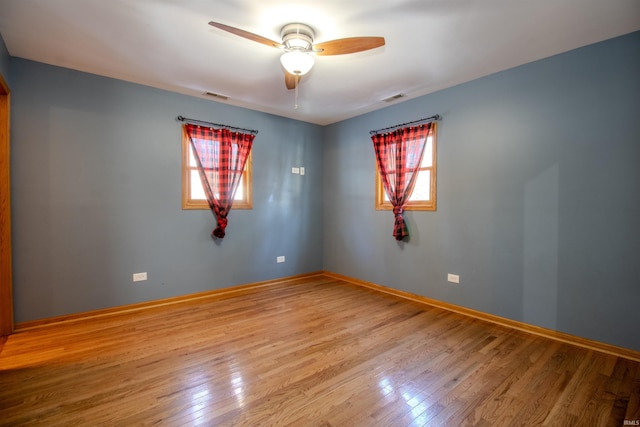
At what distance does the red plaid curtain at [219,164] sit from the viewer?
388 cm

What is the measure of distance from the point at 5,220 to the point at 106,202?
0.79m

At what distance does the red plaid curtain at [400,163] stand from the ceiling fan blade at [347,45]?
175 cm

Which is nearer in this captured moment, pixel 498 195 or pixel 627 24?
pixel 627 24

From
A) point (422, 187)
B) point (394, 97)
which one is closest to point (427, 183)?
point (422, 187)

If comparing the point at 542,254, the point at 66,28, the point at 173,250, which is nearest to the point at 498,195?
the point at 542,254

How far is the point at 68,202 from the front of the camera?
3104mm

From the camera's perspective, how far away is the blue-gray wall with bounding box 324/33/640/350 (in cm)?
246

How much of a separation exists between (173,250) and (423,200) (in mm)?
3252

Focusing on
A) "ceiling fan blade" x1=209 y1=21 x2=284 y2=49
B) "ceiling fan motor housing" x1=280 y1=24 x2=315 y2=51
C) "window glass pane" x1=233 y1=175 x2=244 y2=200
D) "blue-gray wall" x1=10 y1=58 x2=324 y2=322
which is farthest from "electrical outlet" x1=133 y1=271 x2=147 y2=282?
"ceiling fan motor housing" x1=280 y1=24 x2=315 y2=51

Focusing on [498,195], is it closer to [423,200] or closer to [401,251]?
[423,200]

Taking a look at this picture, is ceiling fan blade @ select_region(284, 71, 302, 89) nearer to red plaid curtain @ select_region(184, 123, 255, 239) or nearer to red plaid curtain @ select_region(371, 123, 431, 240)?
red plaid curtain @ select_region(184, 123, 255, 239)

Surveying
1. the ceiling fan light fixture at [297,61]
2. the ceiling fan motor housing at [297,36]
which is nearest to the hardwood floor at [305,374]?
the ceiling fan light fixture at [297,61]

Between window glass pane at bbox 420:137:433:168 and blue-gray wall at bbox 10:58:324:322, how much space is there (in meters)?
2.35

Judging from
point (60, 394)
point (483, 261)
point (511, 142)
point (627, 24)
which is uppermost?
point (627, 24)
